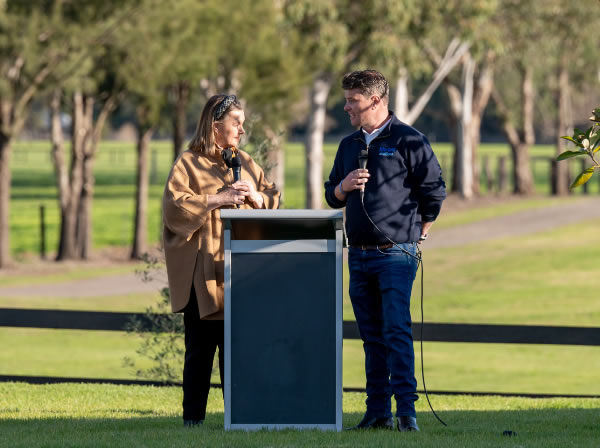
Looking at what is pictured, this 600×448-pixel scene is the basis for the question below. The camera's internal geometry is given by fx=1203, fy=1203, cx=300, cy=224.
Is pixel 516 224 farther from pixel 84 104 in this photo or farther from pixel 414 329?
pixel 414 329

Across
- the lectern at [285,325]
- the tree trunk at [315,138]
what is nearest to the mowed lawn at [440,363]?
the lectern at [285,325]

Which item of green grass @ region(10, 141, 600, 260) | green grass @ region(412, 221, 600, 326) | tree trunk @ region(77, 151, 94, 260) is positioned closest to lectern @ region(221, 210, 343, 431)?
green grass @ region(10, 141, 600, 260)

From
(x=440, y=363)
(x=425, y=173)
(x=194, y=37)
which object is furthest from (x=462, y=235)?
(x=425, y=173)

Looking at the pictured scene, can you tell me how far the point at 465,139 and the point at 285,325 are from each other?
37575 mm

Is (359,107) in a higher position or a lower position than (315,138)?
lower

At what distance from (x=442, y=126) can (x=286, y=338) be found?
115655 millimetres

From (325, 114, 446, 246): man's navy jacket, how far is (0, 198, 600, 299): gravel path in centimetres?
1156

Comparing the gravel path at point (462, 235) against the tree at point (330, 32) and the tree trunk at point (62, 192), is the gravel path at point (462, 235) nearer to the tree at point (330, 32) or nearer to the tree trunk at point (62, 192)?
the tree trunk at point (62, 192)

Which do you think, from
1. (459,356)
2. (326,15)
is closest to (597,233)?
(326,15)

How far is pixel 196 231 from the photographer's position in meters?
6.43

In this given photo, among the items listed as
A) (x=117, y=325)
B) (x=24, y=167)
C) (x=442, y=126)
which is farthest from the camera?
(x=442, y=126)

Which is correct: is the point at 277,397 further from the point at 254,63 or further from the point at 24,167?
the point at 24,167

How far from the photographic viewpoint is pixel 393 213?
252 inches

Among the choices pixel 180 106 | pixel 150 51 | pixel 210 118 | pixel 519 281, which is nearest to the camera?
pixel 210 118
